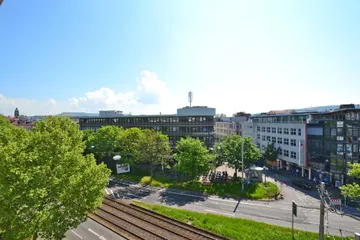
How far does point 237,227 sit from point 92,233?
56.3ft

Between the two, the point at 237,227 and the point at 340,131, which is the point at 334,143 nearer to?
the point at 340,131

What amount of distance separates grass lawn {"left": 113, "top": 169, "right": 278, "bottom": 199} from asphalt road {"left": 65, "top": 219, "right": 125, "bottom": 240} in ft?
64.2

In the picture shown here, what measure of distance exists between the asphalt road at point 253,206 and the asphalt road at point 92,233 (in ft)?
35.1

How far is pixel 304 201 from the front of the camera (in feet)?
123

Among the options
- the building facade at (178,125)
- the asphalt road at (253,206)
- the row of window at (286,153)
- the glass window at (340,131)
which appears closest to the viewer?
the asphalt road at (253,206)

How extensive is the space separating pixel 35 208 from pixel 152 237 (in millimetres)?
12836

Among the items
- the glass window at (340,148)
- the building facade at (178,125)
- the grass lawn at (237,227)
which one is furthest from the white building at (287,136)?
the grass lawn at (237,227)

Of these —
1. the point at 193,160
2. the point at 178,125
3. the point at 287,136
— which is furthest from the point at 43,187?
the point at 287,136

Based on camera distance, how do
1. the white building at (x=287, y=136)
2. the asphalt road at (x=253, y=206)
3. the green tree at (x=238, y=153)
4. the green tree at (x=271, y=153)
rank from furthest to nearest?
the green tree at (x=271, y=153), the white building at (x=287, y=136), the green tree at (x=238, y=153), the asphalt road at (x=253, y=206)

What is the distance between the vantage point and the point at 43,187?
14.9 meters

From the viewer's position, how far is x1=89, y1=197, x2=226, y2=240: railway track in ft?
76.3

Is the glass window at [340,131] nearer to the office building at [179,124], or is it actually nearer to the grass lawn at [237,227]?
the grass lawn at [237,227]

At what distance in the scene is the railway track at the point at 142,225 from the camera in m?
23.3

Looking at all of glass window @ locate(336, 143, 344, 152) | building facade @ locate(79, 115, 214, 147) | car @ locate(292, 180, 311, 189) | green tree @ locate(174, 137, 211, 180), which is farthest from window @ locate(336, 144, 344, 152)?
building facade @ locate(79, 115, 214, 147)
